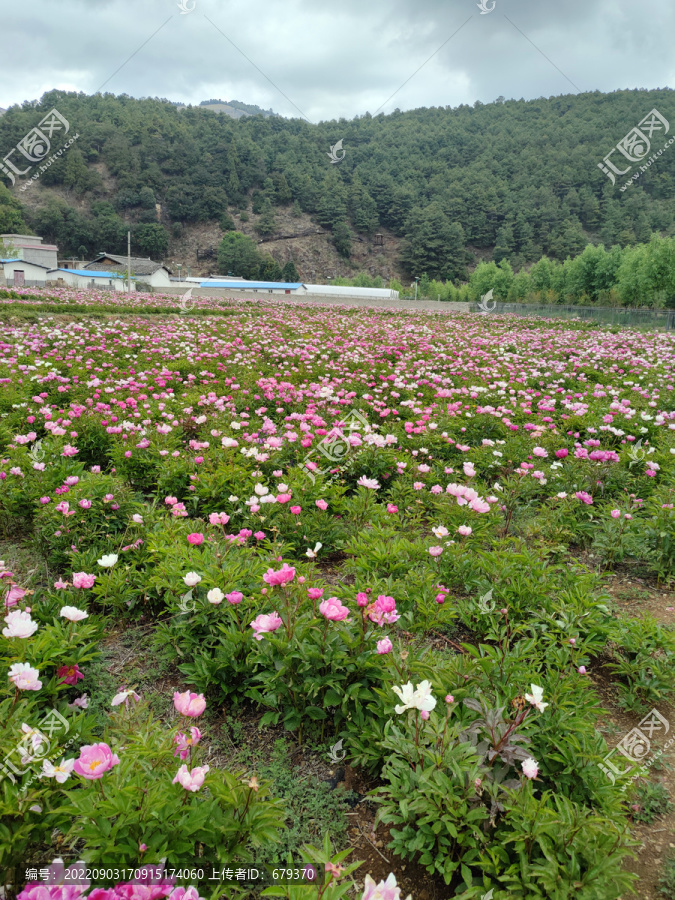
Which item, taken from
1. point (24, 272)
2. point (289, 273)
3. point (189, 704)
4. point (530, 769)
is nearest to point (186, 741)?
point (189, 704)

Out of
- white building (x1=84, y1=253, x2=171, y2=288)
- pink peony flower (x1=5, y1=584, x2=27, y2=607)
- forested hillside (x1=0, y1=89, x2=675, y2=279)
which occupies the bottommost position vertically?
pink peony flower (x1=5, y1=584, x2=27, y2=607)

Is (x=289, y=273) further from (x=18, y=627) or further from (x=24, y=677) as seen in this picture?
(x=24, y=677)

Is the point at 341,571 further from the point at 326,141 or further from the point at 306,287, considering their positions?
the point at 326,141

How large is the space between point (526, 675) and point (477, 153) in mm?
101309

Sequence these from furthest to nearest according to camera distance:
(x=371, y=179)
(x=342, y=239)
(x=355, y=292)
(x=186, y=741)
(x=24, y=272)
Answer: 1. (x=342, y=239)
2. (x=371, y=179)
3. (x=355, y=292)
4. (x=24, y=272)
5. (x=186, y=741)

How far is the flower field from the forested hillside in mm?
80738

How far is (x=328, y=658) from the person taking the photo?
2.00 metres

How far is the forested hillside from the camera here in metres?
75.5

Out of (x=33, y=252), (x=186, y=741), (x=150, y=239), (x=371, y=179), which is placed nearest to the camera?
(x=186, y=741)

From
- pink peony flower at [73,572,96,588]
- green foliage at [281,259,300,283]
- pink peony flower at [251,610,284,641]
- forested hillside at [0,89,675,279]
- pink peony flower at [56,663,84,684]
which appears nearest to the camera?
pink peony flower at [251,610,284,641]

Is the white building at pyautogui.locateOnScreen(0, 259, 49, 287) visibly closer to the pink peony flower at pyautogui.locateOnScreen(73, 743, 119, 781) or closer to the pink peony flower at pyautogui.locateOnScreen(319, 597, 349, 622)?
the pink peony flower at pyautogui.locateOnScreen(319, 597, 349, 622)

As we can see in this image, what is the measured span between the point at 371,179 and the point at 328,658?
10156 centimetres

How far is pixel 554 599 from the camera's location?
9.20 feet

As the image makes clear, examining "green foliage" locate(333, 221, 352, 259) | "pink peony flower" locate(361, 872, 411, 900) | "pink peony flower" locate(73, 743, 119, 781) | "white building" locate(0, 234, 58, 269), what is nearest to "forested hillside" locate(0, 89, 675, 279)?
"green foliage" locate(333, 221, 352, 259)
